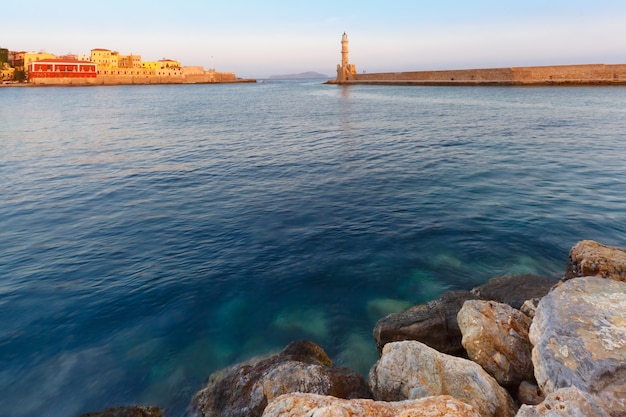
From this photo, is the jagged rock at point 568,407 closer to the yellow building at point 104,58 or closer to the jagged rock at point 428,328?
the jagged rock at point 428,328

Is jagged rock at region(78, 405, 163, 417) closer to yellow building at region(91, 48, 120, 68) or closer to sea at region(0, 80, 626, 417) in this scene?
sea at region(0, 80, 626, 417)

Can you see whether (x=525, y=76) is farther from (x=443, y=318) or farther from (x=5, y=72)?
(x=5, y=72)

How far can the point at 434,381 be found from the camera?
4797 mm

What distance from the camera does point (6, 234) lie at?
12250mm

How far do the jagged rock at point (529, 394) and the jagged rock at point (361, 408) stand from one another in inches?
74.8

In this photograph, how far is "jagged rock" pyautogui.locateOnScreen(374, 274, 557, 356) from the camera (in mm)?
6492

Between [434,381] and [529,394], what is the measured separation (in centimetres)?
140

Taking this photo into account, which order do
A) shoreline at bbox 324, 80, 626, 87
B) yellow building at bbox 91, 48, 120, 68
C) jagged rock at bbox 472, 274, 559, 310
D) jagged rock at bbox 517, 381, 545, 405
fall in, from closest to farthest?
jagged rock at bbox 517, 381, 545, 405, jagged rock at bbox 472, 274, 559, 310, shoreline at bbox 324, 80, 626, 87, yellow building at bbox 91, 48, 120, 68

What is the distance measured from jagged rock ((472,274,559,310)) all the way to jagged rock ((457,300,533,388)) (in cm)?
140

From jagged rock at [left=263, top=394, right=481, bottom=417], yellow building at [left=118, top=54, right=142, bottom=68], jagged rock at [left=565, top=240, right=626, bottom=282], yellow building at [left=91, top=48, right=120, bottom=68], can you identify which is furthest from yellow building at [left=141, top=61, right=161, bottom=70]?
jagged rock at [left=263, top=394, right=481, bottom=417]

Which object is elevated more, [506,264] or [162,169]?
[162,169]

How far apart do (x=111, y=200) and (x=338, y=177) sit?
35.4 ft

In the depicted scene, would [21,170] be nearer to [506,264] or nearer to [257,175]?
[257,175]

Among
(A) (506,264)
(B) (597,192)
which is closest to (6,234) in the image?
(A) (506,264)
